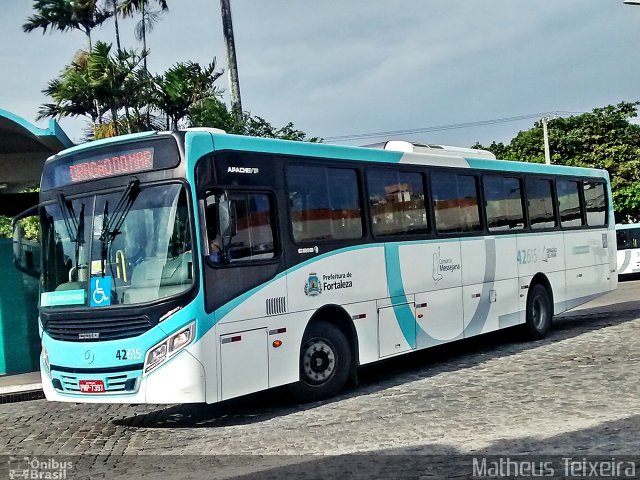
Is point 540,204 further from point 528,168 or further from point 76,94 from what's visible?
point 76,94

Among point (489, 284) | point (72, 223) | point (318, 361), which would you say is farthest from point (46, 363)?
point (489, 284)

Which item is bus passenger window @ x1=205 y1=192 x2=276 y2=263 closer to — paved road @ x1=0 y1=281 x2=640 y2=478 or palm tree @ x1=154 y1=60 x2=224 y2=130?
paved road @ x1=0 y1=281 x2=640 y2=478

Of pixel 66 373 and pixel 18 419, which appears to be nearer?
pixel 66 373

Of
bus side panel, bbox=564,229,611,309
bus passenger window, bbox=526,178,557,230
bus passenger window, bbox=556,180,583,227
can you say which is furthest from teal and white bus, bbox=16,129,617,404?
bus side panel, bbox=564,229,611,309

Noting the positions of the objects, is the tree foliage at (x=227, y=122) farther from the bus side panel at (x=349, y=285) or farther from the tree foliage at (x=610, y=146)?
the tree foliage at (x=610, y=146)

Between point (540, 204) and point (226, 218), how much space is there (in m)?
8.37

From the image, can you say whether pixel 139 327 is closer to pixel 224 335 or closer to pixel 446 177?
pixel 224 335

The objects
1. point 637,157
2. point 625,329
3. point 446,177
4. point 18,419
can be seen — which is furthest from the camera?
point 637,157

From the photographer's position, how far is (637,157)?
42031 mm

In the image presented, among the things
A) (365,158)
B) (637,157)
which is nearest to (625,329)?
(365,158)

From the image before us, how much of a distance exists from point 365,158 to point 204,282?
3642 millimetres

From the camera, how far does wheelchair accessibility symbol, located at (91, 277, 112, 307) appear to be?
8297 millimetres

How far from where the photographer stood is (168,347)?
804 centimetres

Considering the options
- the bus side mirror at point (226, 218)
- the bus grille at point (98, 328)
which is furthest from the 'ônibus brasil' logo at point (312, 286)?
the bus grille at point (98, 328)
